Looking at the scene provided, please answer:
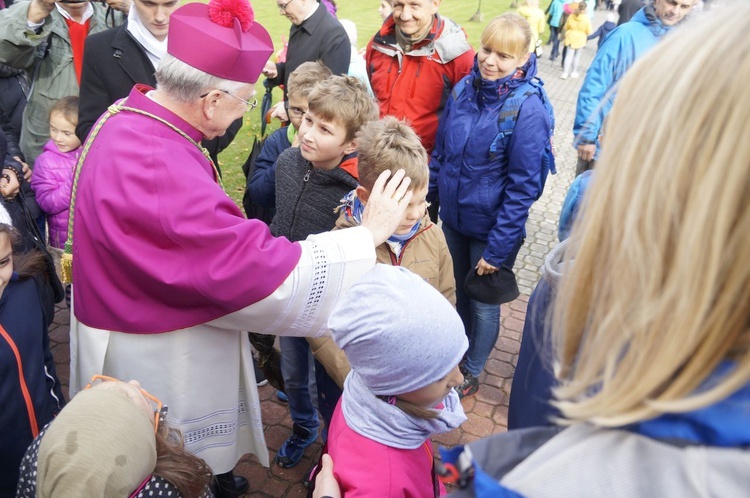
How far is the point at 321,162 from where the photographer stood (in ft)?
8.72

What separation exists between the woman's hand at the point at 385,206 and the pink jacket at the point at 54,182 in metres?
2.53

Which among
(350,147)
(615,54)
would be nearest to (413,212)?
(350,147)

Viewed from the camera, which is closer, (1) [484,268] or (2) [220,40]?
(2) [220,40]

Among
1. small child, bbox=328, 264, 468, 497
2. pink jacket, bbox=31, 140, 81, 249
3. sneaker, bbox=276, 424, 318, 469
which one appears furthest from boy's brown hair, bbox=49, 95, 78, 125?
small child, bbox=328, 264, 468, 497

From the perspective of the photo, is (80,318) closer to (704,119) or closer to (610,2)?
(704,119)

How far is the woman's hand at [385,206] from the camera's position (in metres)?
2.12

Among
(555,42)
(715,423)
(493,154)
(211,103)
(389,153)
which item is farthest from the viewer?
(555,42)

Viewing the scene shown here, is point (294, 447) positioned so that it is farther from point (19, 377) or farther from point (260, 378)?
point (19, 377)

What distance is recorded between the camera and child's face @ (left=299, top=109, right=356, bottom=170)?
2.59 metres

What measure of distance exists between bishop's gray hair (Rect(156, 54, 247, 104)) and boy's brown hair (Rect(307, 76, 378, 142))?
1.76ft

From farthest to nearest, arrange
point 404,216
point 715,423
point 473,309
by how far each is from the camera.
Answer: point 473,309, point 404,216, point 715,423

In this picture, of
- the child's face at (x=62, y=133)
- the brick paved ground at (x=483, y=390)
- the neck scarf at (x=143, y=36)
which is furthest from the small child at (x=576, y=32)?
the child's face at (x=62, y=133)

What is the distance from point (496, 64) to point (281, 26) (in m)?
13.5

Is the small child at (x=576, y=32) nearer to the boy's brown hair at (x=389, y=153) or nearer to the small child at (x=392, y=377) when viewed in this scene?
the boy's brown hair at (x=389, y=153)
